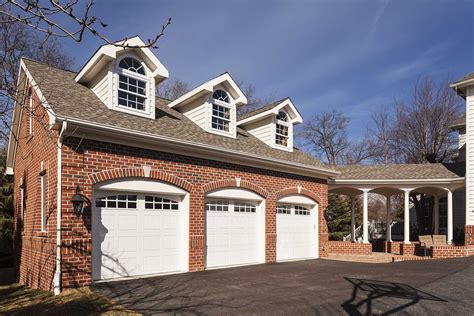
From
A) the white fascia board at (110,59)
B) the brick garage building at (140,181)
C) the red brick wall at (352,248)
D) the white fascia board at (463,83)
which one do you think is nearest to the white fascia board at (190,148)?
the brick garage building at (140,181)

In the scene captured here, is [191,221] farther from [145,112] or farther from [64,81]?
[64,81]

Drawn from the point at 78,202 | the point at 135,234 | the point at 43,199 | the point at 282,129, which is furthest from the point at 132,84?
the point at 282,129

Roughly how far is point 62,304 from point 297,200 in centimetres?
1007

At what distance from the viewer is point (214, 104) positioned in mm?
14523

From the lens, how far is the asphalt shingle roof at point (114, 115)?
33.4ft

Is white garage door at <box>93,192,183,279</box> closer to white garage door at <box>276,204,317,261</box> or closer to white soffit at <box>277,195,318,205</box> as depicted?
white garage door at <box>276,204,317,261</box>

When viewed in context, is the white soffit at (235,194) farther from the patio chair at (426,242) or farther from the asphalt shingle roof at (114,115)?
the patio chair at (426,242)

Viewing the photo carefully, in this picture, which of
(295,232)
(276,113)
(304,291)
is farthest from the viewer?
(276,113)

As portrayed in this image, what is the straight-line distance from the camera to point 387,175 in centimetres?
1922

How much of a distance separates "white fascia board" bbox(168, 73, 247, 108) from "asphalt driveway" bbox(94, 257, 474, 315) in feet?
20.0

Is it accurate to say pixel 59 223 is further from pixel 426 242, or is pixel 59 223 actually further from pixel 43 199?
pixel 426 242

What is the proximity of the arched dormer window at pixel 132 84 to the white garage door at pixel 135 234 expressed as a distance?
296 centimetres

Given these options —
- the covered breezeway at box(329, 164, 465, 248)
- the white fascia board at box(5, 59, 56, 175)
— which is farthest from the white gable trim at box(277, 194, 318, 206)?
the white fascia board at box(5, 59, 56, 175)

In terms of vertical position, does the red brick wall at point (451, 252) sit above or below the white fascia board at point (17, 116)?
below
